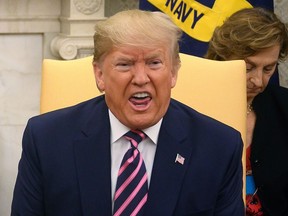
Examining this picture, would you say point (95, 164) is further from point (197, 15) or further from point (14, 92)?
point (14, 92)

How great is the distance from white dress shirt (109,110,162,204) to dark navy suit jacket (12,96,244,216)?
0.06ft

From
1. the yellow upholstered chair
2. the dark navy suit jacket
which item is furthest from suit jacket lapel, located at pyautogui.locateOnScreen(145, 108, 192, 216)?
→ the yellow upholstered chair

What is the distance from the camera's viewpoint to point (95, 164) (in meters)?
2.46

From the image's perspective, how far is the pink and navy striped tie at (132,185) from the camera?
2416 millimetres

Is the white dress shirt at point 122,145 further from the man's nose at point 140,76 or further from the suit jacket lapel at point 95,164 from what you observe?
the man's nose at point 140,76

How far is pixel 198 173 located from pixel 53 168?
1.27 ft

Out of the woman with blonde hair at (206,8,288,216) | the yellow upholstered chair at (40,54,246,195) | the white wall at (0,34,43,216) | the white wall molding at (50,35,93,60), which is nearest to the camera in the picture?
the yellow upholstered chair at (40,54,246,195)

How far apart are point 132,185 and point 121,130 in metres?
0.15

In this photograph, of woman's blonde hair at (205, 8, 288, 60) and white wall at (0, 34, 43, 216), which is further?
white wall at (0, 34, 43, 216)

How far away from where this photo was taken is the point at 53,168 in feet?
8.02

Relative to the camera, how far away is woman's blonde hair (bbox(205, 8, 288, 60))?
3168 mm

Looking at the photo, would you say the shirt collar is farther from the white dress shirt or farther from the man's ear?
the man's ear

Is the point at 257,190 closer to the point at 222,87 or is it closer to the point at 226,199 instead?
the point at 222,87

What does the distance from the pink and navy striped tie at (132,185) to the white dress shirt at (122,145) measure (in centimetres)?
3
